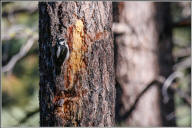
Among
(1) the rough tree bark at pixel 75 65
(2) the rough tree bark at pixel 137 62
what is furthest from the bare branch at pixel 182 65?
(1) the rough tree bark at pixel 75 65

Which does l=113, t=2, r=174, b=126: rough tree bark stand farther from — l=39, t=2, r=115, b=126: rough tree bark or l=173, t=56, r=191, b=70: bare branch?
l=39, t=2, r=115, b=126: rough tree bark

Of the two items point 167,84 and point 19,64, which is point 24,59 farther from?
point 167,84

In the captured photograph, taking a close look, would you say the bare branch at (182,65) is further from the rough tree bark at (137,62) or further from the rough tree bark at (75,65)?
the rough tree bark at (75,65)

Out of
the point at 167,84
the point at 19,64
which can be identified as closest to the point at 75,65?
the point at 167,84

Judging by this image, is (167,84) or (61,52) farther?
(167,84)

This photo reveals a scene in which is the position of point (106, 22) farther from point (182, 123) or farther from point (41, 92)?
point (182, 123)

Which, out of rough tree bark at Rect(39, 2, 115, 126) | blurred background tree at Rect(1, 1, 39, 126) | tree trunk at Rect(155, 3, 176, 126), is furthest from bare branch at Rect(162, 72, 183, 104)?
rough tree bark at Rect(39, 2, 115, 126)
